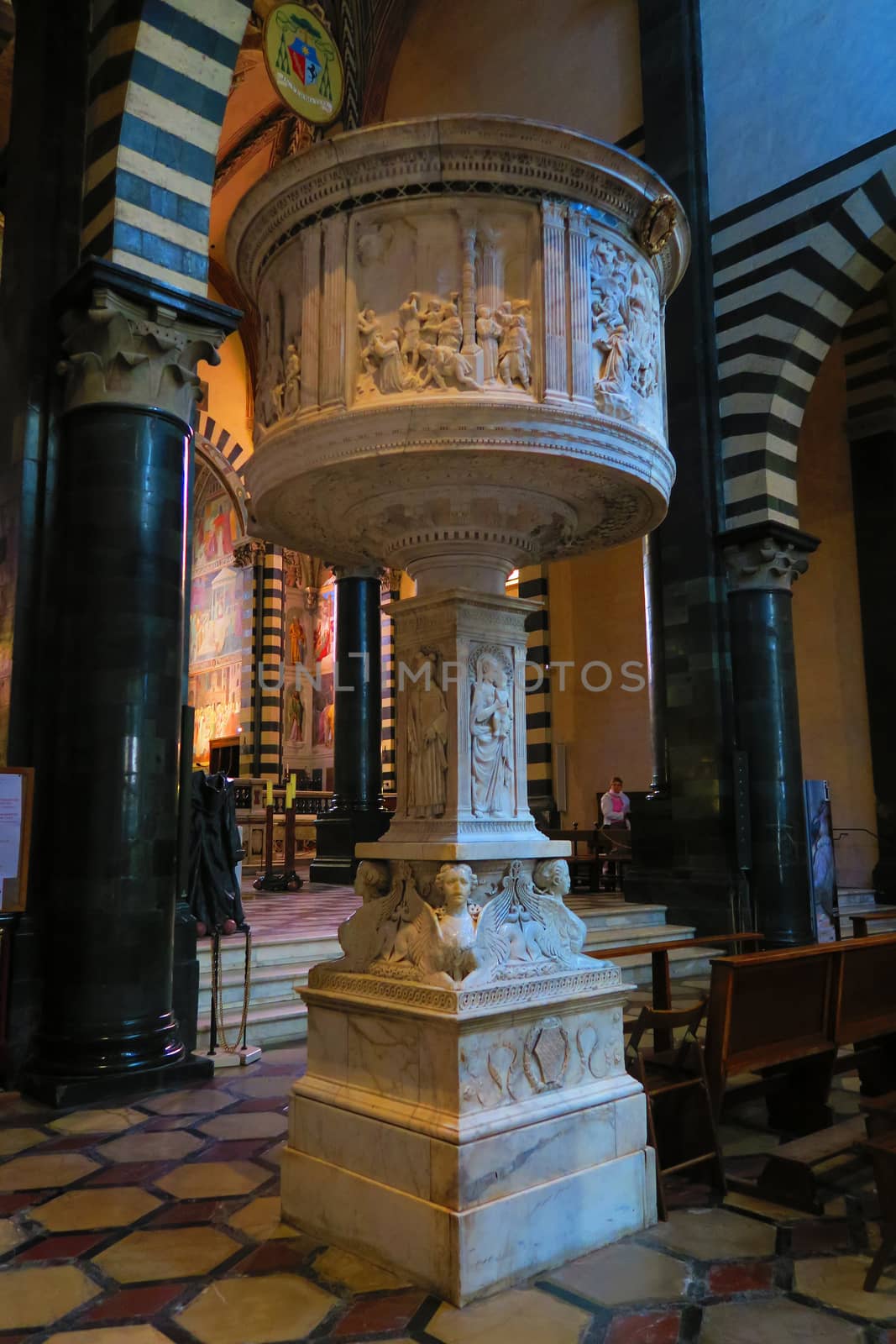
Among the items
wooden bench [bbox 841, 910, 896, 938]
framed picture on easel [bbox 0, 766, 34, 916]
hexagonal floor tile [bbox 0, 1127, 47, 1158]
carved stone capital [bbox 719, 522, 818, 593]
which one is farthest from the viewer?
carved stone capital [bbox 719, 522, 818, 593]

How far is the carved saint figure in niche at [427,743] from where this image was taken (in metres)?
3.08

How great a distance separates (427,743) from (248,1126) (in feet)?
6.10

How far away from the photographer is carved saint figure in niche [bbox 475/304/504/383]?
2789mm

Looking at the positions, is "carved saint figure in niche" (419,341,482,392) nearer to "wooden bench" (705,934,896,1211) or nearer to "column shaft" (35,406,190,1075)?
"wooden bench" (705,934,896,1211)

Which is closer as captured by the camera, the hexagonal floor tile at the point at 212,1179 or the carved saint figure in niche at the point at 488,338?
the carved saint figure in niche at the point at 488,338

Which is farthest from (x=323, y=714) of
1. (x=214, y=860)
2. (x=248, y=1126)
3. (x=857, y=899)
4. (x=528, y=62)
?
(x=248, y=1126)

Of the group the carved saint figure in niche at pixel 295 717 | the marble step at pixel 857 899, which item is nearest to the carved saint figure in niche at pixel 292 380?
the marble step at pixel 857 899

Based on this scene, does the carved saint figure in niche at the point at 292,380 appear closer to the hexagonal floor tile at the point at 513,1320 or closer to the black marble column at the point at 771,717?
the hexagonal floor tile at the point at 513,1320

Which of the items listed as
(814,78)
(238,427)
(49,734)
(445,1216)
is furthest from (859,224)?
(238,427)

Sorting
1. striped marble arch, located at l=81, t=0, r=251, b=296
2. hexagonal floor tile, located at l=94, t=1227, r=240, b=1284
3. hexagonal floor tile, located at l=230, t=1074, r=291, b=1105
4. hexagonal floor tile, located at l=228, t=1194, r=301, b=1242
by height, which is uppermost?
striped marble arch, located at l=81, t=0, r=251, b=296

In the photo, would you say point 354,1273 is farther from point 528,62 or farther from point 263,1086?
point 528,62

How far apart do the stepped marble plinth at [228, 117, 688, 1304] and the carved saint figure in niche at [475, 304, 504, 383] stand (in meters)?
0.01

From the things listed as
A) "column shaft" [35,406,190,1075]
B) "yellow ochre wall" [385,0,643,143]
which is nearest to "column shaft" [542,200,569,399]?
"column shaft" [35,406,190,1075]

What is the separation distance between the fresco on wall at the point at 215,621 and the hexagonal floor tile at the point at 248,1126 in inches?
695
